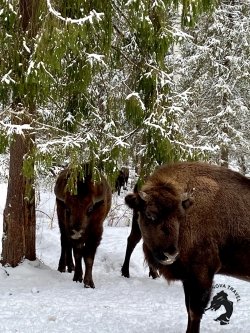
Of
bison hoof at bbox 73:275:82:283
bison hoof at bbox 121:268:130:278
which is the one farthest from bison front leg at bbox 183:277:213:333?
bison hoof at bbox 121:268:130:278

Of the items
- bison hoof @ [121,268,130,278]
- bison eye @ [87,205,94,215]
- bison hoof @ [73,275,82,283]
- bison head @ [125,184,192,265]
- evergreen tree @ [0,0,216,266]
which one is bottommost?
bison hoof @ [121,268,130,278]

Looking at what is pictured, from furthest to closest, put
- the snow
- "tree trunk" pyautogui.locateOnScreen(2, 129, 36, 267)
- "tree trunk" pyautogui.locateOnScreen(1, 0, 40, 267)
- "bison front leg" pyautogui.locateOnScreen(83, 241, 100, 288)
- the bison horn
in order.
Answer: "tree trunk" pyautogui.locateOnScreen(2, 129, 36, 267), "tree trunk" pyautogui.locateOnScreen(1, 0, 40, 267), "bison front leg" pyautogui.locateOnScreen(83, 241, 100, 288), the snow, the bison horn

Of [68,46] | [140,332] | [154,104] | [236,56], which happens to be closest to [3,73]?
[68,46]

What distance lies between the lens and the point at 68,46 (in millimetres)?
6996

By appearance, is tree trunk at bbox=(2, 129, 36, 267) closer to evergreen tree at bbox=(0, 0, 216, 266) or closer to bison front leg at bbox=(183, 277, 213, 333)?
evergreen tree at bbox=(0, 0, 216, 266)

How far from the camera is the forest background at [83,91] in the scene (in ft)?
23.1

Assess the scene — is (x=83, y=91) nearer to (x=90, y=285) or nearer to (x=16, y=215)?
(x=16, y=215)

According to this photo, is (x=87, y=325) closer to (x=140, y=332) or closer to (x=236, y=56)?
(x=140, y=332)

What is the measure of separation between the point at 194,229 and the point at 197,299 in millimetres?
705

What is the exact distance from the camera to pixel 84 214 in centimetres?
830

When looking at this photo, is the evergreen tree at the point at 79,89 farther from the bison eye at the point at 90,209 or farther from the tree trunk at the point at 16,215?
the bison eye at the point at 90,209

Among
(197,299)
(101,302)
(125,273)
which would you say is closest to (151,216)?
(197,299)

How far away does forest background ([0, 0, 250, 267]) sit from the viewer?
23.1 ft

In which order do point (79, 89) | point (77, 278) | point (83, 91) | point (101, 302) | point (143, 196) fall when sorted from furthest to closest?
point (77, 278), point (83, 91), point (79, 89), point (101, 302), point (143, 196)
